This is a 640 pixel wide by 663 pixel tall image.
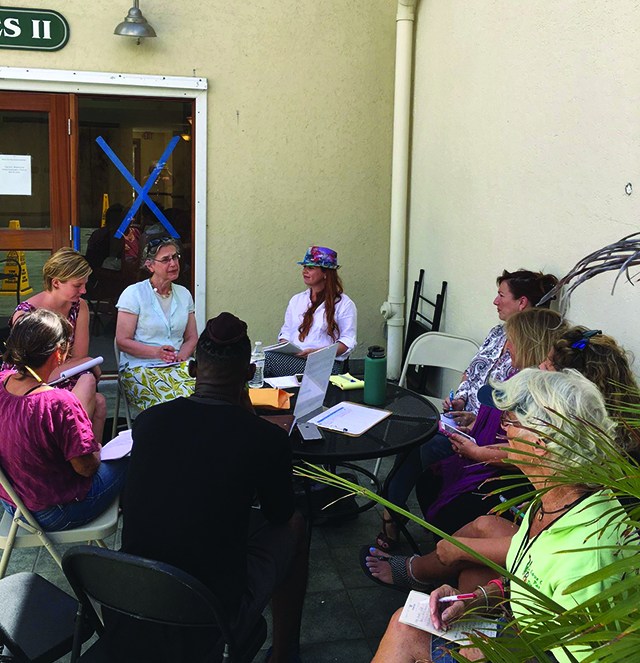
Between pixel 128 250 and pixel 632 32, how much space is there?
13.4 ft

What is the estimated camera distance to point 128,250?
5844 millimetres

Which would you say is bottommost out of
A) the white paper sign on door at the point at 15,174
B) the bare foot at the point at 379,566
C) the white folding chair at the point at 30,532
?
the bare foot at the point at 379,566

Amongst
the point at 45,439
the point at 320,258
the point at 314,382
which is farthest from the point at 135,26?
the point at 45,439

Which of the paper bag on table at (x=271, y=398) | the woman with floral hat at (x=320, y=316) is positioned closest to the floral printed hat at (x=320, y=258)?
the woman with floral hat at (x=320, y=316)

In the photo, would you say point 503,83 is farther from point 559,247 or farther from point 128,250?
point 128,250

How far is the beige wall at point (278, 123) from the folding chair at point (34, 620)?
3.76 m

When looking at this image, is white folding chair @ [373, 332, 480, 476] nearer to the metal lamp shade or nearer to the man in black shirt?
the man in black shirt

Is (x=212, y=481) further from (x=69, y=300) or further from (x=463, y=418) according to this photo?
(x=69, y=300)

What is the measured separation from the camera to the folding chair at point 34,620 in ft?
6.94

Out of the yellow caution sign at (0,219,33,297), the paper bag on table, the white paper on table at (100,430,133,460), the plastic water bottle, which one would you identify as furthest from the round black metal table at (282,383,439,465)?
the yellow caution sign at (0,219,33,297)

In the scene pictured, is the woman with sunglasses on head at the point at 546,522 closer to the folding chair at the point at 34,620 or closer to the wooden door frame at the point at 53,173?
the folding chair at the point at 34,620

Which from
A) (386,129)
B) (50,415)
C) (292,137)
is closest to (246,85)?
(292,137)

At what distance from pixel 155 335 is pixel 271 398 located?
4.25 ft

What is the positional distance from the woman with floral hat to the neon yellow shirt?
2769mm
